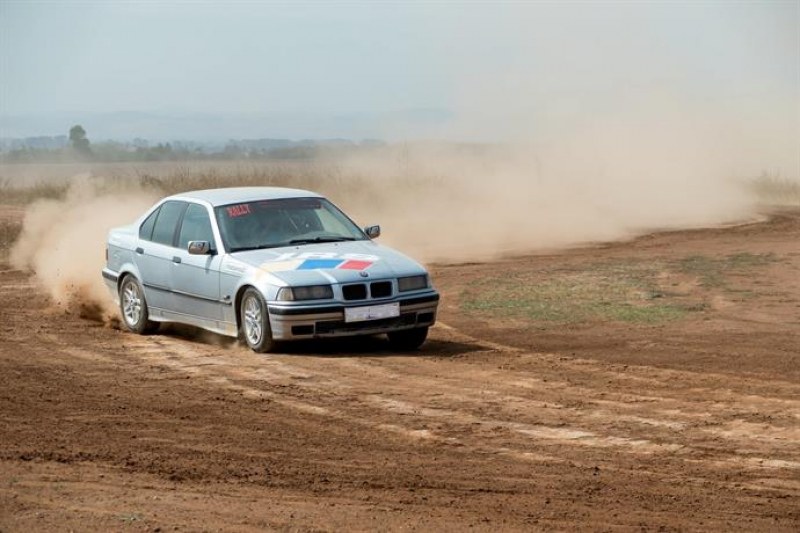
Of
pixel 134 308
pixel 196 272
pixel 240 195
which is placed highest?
pixel 240 195

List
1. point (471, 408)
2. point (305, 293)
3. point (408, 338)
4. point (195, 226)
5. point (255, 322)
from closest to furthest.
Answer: point (471, 408)
point (305, 293)
point (255, 322)
point (408, 338)
point (195, 226)

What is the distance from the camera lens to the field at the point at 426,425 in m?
7.86

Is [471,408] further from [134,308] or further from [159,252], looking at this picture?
[134,308]

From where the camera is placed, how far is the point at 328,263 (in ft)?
45.9

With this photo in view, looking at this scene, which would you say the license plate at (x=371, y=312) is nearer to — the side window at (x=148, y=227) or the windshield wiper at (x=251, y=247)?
the windshield wiper at (x=251, y=247)

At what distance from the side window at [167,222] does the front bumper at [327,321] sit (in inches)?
92.6

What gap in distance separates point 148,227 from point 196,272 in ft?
4.68

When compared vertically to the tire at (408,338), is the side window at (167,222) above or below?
above

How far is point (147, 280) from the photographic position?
615 inches

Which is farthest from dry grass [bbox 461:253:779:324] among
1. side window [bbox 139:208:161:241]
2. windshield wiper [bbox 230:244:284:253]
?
side window [bbox 139:208:161:241]

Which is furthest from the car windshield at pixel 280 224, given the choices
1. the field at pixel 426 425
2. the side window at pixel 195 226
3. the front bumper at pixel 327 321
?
the front bumper at pixel 327 321

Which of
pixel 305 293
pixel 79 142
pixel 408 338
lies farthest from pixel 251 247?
pixel 79 142

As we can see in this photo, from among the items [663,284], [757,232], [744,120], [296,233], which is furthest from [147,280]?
[744,120]

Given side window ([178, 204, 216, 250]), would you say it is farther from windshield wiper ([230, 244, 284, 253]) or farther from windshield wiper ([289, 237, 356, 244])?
windshield wiper ([289, 237, 356, 244])
